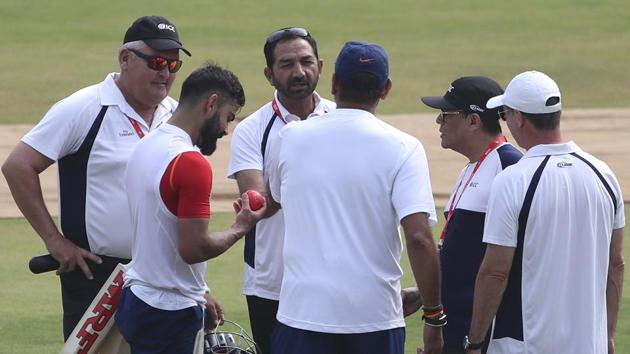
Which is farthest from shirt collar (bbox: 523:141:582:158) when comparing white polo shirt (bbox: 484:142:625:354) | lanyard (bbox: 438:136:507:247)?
lanyard (bbox: 438:136:507:247)

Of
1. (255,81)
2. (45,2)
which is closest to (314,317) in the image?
(255,81)

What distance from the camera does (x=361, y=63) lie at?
5.67 metres

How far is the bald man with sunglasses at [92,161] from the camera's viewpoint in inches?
266

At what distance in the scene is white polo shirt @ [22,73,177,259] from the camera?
266 inches

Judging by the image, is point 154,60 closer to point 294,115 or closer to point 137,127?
point 137,127

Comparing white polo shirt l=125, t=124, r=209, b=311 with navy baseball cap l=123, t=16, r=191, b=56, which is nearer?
white polo shirt l=125, t=124, r=209, b=311

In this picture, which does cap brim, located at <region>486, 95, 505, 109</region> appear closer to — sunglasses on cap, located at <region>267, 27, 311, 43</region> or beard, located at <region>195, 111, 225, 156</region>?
beard, located at <region>195, 111, 225, 156</region>

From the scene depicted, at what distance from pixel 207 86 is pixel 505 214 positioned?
1.43m

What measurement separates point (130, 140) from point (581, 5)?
26038 millimetres

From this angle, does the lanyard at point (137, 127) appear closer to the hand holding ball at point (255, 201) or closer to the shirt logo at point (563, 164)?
the hand holding ball at point (255, 201)

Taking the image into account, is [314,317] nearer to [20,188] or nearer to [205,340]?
[205,340]

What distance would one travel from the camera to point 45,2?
3053 centimetres

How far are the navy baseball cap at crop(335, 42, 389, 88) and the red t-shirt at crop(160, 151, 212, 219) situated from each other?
70 centimetres

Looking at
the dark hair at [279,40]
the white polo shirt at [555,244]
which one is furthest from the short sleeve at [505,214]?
the dark hair at [279,40]
